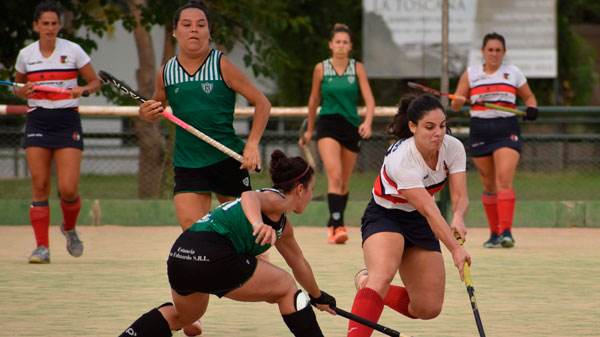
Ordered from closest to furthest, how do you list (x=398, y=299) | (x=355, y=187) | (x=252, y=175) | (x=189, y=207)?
(x=398, y=299) → (x=189, y=207) → (x=252, y=175) → (x=355, y=187)

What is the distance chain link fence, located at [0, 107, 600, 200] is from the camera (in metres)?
12.4

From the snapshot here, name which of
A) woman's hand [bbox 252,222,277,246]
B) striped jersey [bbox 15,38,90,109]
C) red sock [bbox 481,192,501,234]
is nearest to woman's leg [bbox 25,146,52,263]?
striped jersey [bbox 15,38,90,109]

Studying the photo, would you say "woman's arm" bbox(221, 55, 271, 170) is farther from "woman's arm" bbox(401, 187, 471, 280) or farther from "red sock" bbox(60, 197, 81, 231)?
"red sock" bbox(60, 197, 81, 231)

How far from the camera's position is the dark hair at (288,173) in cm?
493

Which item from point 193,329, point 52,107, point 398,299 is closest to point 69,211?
point 52,107

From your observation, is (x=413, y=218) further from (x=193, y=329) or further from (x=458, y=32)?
(x=458, y=32)

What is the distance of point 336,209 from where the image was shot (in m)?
10.0

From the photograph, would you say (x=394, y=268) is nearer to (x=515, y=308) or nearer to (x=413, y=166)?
(x=413, y=166)

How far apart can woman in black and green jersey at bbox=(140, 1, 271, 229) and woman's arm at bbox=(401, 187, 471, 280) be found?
111cm

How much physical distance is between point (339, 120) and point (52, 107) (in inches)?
113

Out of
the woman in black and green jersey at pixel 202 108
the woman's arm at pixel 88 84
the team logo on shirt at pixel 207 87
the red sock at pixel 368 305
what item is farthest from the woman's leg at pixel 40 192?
the red sock at pixel 368 305

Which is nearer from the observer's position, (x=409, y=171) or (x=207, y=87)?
(x=409, y=171)

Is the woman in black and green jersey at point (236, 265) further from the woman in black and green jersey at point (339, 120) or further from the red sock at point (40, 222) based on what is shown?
the woman in black and green jersey at point (339, 120)

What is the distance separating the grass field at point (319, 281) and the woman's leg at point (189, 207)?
56 centimetres
